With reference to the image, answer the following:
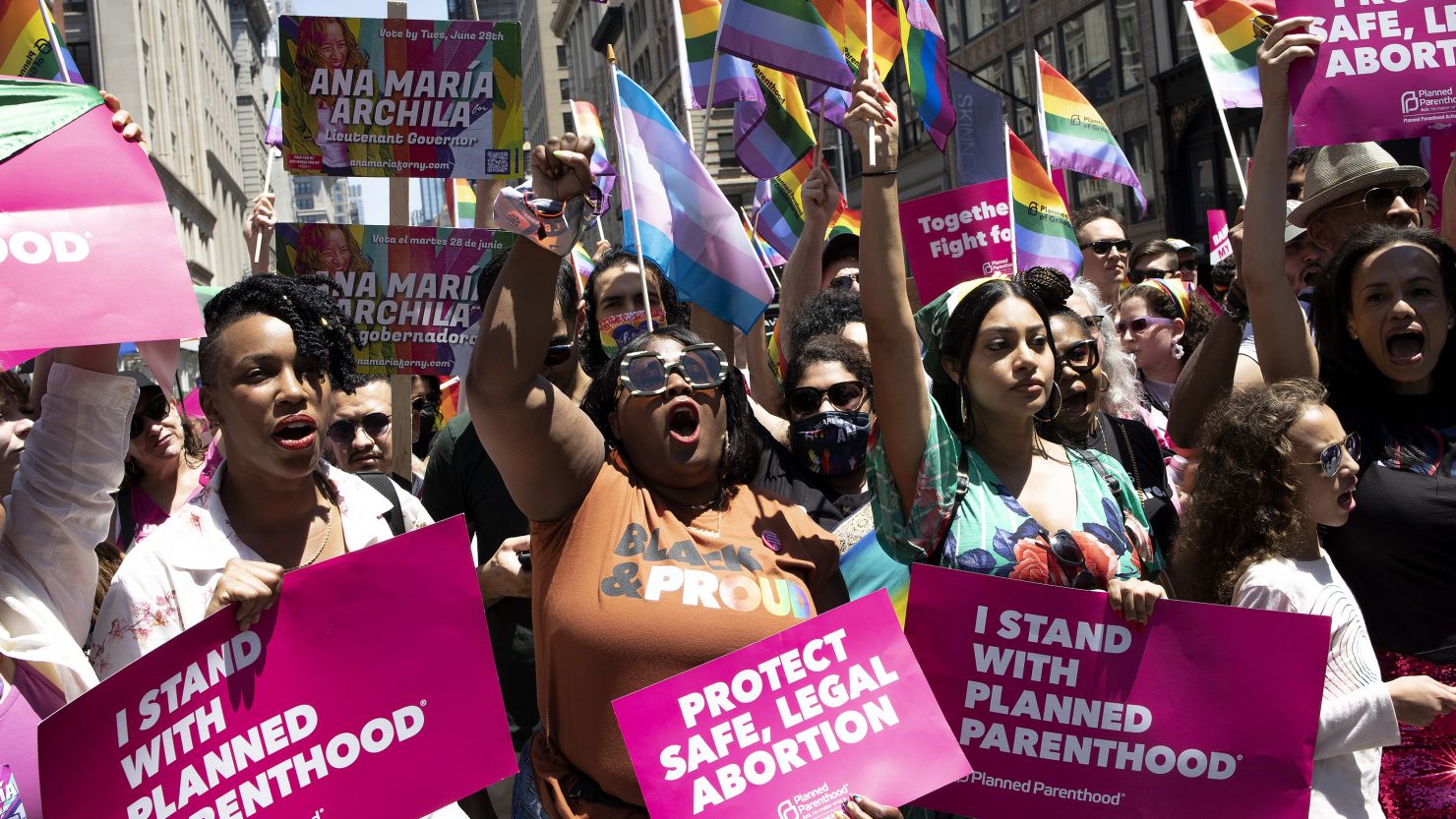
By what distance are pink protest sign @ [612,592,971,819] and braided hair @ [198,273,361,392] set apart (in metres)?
1.05

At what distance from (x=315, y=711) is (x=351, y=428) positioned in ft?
10.0

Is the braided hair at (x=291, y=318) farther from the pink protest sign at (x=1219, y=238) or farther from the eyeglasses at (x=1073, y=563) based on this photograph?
the pink protest sign at (x=1219, y=238)

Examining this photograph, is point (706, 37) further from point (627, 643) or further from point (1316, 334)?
point (627, 643)

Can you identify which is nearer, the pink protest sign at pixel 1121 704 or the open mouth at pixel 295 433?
the open mouth at pixel 295 433

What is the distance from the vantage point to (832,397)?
4051 mm

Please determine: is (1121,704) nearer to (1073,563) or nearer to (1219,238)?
(1073,563)

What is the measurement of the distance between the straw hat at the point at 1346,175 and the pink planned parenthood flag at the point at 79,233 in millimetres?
3657

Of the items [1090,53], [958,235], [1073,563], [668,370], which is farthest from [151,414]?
[1090,53]

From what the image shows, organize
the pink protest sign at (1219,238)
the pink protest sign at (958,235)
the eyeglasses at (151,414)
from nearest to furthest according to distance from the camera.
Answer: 1. the eyeglasses at (151,414)
2. the pink protest sign at (958,235)
3. the pink protest sign at (1219,238)

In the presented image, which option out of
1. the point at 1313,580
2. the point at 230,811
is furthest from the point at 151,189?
the point at 1313,580

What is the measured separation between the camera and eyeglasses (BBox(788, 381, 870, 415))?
4055mm

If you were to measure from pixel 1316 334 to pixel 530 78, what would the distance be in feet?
308

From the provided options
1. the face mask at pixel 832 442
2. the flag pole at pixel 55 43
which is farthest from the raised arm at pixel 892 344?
the flag pole at pixel 55 43

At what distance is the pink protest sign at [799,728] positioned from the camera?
9.18 feet
